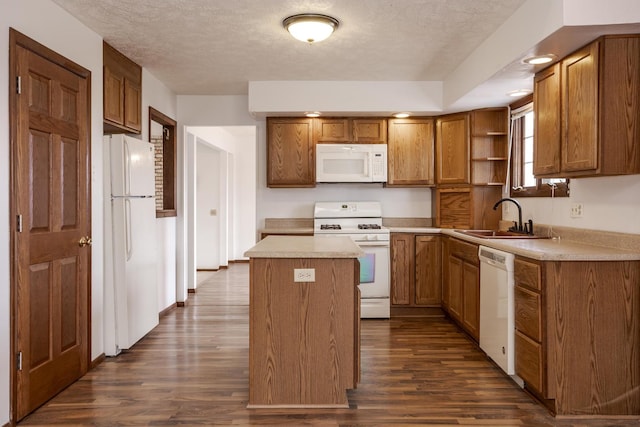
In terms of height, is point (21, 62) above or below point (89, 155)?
above

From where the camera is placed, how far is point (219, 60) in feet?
13.5

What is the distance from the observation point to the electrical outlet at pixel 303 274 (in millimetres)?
2656

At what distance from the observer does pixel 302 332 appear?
2678 millimetres

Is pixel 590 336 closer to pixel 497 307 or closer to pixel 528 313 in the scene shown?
pixel 528 313

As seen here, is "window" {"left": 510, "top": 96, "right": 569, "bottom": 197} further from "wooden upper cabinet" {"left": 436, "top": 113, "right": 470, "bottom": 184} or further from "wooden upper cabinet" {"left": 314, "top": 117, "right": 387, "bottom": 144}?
"wooden upper cabinet" {"left": 314, "top": 117, "right": 387, "bottom": 144}

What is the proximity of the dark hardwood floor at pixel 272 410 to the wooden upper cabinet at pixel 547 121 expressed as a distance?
146cm

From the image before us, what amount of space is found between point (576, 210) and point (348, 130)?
252cm

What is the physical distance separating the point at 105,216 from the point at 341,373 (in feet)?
7.03

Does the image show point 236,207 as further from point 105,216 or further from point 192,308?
point 105,216

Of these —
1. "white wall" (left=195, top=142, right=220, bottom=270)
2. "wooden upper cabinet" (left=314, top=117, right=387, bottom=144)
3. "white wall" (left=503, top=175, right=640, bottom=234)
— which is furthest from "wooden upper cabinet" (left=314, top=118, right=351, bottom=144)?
"white wall" (left=195, top=142, right=220, bottom=270)

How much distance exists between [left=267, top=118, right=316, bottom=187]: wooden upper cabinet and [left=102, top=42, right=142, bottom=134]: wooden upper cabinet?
1426 mm

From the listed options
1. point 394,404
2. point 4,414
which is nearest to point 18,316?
point 4,414

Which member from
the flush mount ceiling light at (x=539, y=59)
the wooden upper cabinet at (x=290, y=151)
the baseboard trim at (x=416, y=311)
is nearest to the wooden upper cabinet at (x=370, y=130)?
the wooden upper cabinet at (x=290, y=151)

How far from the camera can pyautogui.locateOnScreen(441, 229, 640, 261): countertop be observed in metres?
2.57
